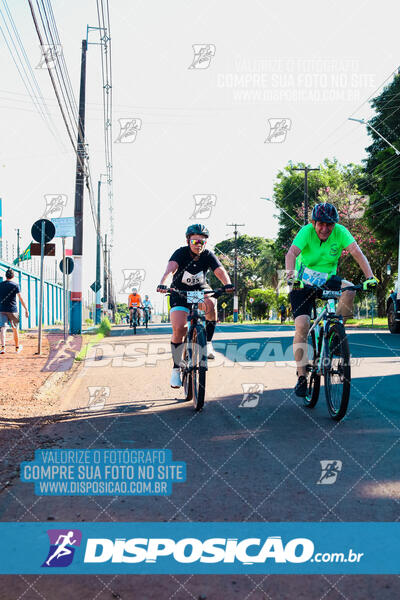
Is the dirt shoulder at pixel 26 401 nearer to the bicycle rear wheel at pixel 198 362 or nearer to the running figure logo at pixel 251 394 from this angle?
the bicycle rear wheel at pixel 198 362

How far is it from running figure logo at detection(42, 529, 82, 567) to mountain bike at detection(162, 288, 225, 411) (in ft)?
9.49

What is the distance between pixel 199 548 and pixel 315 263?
Result: 3551 millimetres

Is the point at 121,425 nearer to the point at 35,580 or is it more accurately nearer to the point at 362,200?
the point at 35,580

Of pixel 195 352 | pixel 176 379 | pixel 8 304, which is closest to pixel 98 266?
pixel 8 304

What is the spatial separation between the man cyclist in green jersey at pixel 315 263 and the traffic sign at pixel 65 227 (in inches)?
378

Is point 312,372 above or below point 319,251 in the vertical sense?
below

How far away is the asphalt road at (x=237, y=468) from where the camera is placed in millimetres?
2332

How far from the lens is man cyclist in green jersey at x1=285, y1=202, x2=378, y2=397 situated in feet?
18.0

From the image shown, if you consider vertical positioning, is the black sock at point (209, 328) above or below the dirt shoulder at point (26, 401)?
above

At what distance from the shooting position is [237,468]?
151 inches

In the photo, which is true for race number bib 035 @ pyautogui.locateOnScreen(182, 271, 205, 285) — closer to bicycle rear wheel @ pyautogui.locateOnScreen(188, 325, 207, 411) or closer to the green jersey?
bicycle rear wheel @ pyautogui.locateOnScreen(188, 325, 207, 411)

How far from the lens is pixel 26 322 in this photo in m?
29.2
